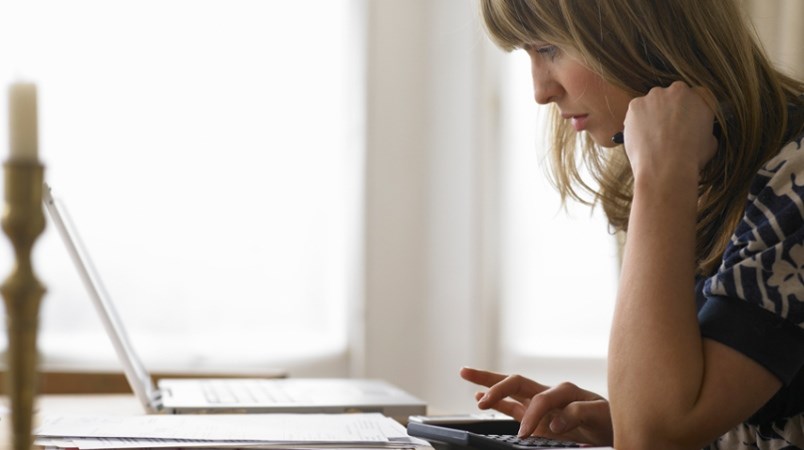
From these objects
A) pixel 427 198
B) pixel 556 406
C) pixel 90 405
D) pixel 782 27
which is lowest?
pixel 90 405

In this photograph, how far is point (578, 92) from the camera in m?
1.16

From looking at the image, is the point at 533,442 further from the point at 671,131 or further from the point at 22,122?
the point at 22,122

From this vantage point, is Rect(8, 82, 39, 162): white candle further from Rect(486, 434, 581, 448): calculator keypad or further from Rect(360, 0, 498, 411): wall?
Rect(360, 0, 498, 411): wall

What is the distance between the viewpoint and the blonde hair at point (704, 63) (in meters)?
1.06

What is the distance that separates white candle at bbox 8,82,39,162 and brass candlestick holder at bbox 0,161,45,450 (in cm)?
2

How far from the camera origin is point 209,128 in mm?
2982

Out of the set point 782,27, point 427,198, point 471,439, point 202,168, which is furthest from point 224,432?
point 427,198

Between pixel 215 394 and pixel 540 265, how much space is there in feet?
5.89

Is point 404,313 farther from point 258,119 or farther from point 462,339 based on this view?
point 258,119

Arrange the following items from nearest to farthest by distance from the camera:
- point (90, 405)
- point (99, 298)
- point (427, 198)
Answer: point (99, 298) < point (90, 405) < point (427, 198)

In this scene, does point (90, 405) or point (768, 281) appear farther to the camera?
point (90, 405)

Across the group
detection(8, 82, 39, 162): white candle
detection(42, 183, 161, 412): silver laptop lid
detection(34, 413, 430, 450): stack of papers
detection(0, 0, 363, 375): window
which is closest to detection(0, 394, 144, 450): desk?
detection(42, 183, 161, 412): silver laptop lid

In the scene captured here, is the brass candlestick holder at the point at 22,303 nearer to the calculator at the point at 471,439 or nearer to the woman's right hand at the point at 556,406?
the calculator at the point at 471,439

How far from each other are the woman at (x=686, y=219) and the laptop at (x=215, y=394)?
0.21 meters
